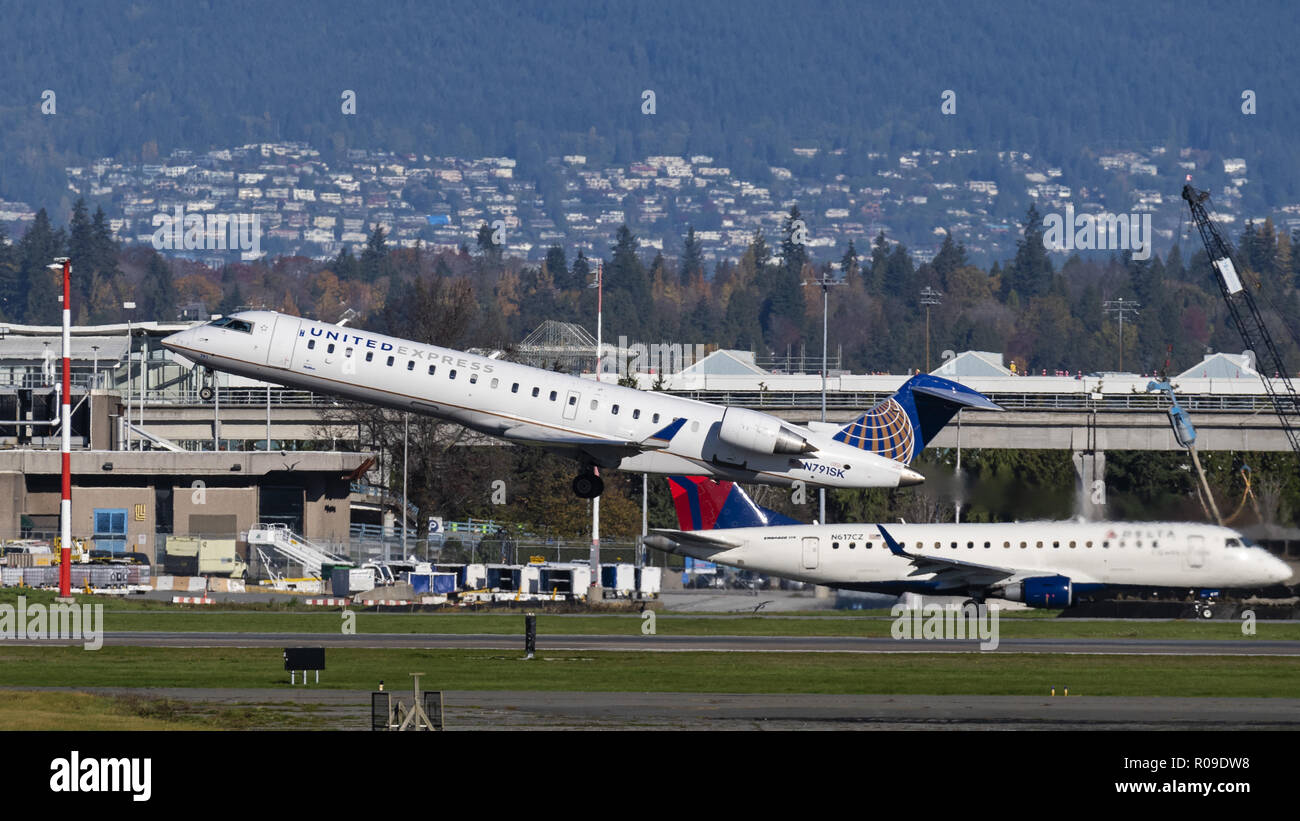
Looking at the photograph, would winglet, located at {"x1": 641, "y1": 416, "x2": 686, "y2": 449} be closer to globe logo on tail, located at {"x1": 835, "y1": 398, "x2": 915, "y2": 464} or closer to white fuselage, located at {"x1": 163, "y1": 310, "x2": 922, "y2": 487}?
white fuselage, located at {"x1": 163, "y1": 310, "x2": 922, "y2": 487}

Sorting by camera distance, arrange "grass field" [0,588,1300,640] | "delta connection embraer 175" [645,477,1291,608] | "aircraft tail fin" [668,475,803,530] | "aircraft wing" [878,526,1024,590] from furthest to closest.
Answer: "aircraft tail fin" [668,475,803,530], "aircraft wing" [878,526,1024,590], "delta connection embraer 175" [645,477,1291,608], "grass field" [0,588,1300,640]

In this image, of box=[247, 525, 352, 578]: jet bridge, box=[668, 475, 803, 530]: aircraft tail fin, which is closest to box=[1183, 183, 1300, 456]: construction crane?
box=[668, 475, 803, 530]: aircraft tail fin

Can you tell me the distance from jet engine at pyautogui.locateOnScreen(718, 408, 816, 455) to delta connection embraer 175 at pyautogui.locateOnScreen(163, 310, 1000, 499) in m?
0.03

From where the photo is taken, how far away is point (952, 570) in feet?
249

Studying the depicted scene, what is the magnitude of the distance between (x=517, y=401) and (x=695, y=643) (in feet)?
46.6

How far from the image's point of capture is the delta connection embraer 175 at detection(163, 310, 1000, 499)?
55.9 m

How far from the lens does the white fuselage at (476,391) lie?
55.9 meters

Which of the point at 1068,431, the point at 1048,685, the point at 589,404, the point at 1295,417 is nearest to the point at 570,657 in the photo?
the point at 589,404

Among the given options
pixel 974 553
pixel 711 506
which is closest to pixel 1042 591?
pixel 974 553

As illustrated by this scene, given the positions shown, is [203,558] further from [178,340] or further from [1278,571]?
[1278,571]

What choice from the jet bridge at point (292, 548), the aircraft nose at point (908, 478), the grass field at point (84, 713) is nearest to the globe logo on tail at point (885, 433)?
the aircraft nose at point (908, 478)

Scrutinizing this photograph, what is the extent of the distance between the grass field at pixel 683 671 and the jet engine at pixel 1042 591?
13712mm
